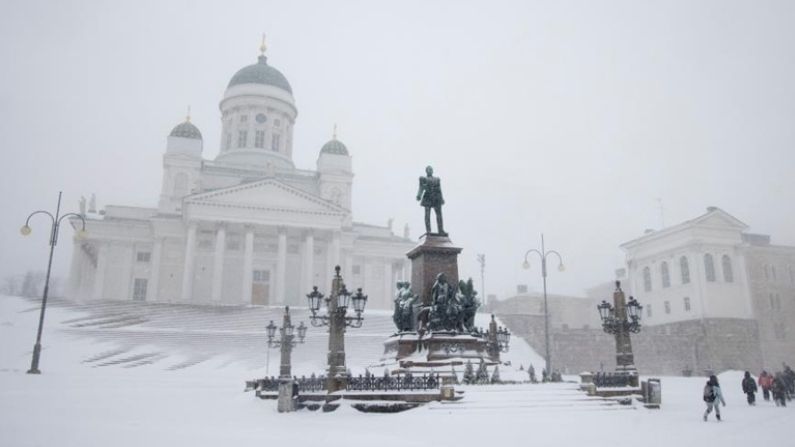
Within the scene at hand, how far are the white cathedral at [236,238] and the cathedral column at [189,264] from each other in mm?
88

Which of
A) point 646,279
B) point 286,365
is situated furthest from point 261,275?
point 646,279

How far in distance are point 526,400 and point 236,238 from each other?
157 feet

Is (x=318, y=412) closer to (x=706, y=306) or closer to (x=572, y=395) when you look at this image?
(x=572, y=395)

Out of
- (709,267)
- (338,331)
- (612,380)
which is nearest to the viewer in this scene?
(338,331)

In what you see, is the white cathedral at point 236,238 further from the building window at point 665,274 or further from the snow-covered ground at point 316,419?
the snow-covered ground at point 316,419

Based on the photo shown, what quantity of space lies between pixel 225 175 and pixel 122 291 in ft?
51.5

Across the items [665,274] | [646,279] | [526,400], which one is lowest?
[526,400]

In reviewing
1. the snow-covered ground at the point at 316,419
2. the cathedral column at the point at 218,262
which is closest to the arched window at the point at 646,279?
the snow-covered ground at the point at 316,419

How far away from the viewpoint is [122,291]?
57.4 m

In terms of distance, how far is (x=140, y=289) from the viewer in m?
58.5

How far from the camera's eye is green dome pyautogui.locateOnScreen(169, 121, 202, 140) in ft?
210

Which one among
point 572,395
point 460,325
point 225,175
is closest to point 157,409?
point 460,325

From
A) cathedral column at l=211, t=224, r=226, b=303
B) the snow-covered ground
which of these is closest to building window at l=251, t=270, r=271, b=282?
cathedral column at l=211, t=224, r=226, b=303

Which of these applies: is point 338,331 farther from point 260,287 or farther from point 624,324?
point 260,287
